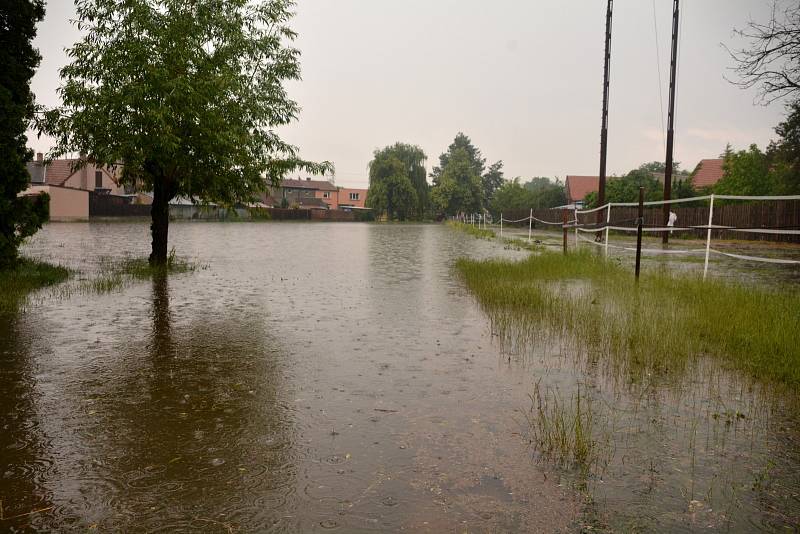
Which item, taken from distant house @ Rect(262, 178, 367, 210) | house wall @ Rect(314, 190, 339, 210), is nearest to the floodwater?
distant house @ Rect(262, 178, 367, 210)

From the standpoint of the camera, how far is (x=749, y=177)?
40.2m

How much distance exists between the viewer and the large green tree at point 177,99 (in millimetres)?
12758

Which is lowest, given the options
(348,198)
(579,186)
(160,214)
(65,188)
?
(160,214)

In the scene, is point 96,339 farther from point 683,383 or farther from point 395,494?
point 683,383

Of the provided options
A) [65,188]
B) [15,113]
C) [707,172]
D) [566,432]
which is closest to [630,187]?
[707,172]

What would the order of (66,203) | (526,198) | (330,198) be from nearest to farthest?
1. (66,203)
2. (526,198)
3. (330,198)

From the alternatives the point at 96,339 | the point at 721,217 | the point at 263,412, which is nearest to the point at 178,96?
the point at 96,339

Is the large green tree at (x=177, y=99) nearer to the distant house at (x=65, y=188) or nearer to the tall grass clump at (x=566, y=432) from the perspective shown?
the tall grass clump at (x=566, y=432)

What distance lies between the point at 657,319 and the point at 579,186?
72.8 meters

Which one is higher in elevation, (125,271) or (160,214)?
(160,214)

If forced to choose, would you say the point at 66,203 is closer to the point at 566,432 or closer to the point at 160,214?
the point at 160,214

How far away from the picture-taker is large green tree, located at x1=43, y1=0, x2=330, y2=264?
12.8 metres

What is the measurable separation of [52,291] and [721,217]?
3333 centimetres

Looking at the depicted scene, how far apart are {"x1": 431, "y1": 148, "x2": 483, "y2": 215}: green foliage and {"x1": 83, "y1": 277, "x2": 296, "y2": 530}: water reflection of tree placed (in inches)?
3384
